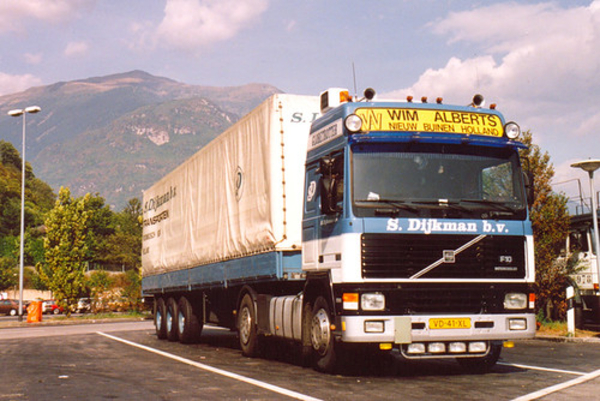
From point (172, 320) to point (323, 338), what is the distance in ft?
31.5

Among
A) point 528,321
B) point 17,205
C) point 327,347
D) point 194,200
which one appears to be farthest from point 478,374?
point 17,205

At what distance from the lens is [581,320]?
63.9 feet

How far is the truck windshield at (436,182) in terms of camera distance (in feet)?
31.7

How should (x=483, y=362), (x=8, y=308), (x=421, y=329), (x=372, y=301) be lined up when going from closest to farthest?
(x=372, y=301) < (x=421, y=329) < (x=483, y=362) < (x=8, y=308)

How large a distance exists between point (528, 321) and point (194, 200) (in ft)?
31.0

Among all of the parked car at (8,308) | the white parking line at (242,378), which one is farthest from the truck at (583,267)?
the parked car at (8,308)

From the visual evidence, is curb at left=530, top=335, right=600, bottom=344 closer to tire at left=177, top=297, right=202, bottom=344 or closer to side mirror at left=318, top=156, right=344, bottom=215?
tire at left=177, top=297, right=202, bottom=344

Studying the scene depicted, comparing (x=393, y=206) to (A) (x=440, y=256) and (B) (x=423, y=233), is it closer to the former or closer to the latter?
(B) (x=423, y=233)

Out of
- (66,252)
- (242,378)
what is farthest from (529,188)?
(66,252)

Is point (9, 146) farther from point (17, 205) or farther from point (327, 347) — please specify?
point (327, 347)

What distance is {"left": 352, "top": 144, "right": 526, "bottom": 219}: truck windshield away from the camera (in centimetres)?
965


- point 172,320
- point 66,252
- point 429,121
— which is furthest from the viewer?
point 66,252

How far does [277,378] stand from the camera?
33.5 ft

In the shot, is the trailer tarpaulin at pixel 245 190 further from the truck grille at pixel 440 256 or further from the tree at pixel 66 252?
the tree at pixel 66 252
